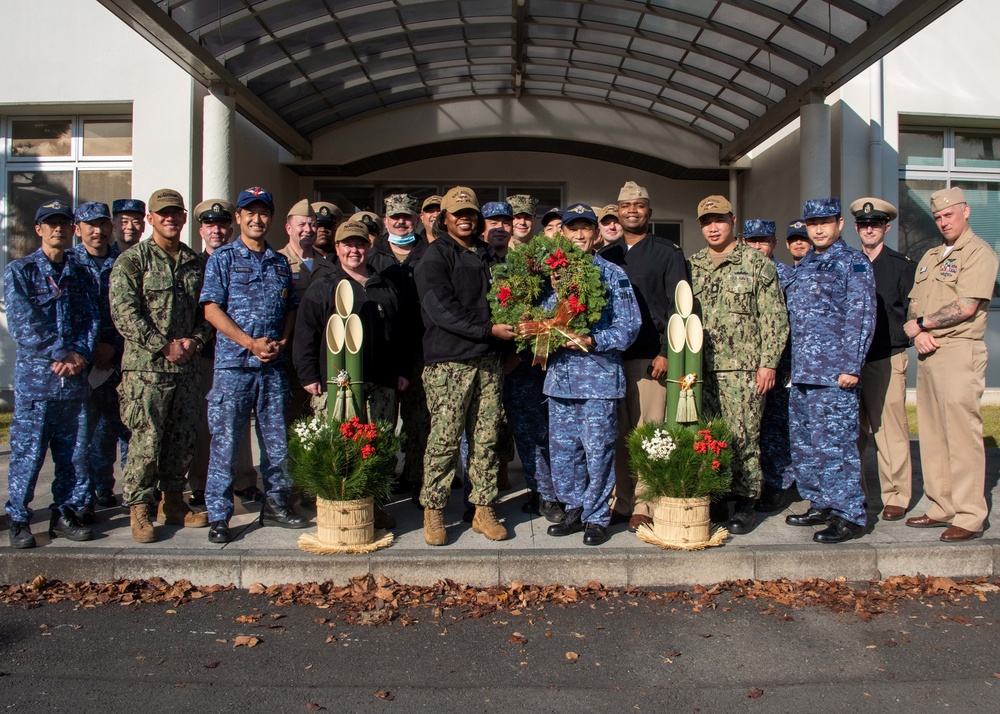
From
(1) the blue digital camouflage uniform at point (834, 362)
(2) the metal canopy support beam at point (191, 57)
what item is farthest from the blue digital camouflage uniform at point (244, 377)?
(2) the metal canopy support beam at point (191, 57)

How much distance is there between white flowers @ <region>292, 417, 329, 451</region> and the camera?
4.81 meters

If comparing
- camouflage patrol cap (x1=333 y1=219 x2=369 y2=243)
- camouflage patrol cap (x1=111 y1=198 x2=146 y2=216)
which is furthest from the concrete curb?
camouflage patrol cap (x1=111 y1=198 x2=146 y2=216)

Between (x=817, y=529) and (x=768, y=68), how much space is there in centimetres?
735

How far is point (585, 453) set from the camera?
5180mm

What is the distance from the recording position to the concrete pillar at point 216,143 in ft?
33.3

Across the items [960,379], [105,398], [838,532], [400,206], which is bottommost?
[838,532]

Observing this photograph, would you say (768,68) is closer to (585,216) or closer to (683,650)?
(585,216)

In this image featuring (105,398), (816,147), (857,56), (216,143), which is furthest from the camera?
(816,147)

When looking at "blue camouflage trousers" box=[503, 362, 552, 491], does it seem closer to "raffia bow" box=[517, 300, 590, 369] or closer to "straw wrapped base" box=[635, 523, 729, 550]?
"raffia bow" box=[517, 300, 590, 369]

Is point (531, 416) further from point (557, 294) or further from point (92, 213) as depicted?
point (92, 213)

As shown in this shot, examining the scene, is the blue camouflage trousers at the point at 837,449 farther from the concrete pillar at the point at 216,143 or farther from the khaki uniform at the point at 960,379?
the concrete pillar at the point at 216,143

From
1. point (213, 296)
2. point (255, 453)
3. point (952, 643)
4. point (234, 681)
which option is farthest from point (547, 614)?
point (255, 453)

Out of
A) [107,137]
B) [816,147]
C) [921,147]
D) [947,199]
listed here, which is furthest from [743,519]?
[107,137]

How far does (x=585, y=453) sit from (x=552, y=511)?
60cm
